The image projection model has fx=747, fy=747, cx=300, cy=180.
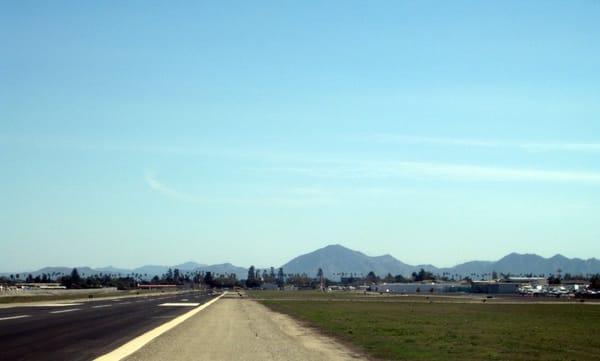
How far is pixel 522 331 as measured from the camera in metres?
42.0

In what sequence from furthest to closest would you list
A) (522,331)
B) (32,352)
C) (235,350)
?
(522,331) → (235,350) → (32,352)

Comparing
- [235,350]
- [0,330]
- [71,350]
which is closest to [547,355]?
[235,350]

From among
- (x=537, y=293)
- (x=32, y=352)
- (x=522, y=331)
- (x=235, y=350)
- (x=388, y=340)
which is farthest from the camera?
(x=537, y=293)

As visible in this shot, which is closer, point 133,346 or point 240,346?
point 133,346

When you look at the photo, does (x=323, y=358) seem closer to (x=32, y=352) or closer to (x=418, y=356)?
(x=418, y=356)

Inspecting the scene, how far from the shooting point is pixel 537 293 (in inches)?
7239

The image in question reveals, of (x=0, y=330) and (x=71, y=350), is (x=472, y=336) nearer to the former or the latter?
(x=71, y=350)

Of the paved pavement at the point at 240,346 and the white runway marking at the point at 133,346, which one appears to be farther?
the paved pavement at the point at 240,346

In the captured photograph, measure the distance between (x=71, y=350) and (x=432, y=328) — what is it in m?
24.2

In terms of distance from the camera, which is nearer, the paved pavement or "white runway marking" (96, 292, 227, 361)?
"white runway marking" (96, 292, 227, 361)

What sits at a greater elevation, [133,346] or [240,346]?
[133,346]

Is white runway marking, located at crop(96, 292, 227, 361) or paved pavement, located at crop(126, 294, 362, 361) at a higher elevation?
white runway marking, located at crop(96, 292, 227, 361)

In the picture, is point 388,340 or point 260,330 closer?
point 388,340

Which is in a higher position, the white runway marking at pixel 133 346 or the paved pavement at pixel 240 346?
the white runway marking at pixel 133 346
